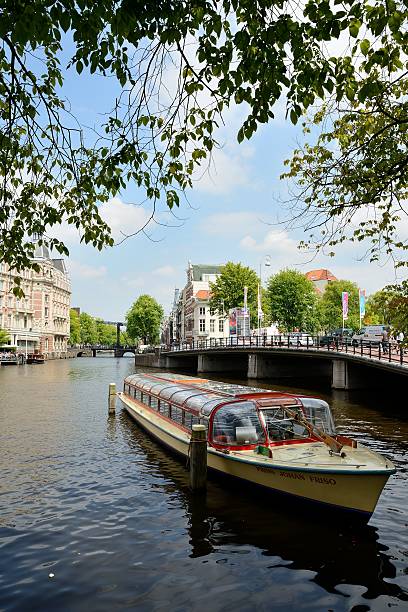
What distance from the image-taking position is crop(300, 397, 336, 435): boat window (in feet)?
48.3

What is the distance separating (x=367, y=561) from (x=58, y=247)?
828cm

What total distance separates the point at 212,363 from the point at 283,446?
60557mm

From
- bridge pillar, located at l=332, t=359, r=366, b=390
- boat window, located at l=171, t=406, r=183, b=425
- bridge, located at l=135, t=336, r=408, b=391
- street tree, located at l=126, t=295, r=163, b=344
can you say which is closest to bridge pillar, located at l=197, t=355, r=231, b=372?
bridge, located at l=135, t=336, r=408, b=391

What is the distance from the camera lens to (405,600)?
850 centimetres

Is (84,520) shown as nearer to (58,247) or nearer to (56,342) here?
(58,247)

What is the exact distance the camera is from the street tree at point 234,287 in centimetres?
8662

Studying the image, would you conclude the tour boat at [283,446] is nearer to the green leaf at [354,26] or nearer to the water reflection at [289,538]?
the water reflection at [289,538]

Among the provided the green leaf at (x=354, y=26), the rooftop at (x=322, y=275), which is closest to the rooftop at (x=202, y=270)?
the rooftop at (x=322, y=275)

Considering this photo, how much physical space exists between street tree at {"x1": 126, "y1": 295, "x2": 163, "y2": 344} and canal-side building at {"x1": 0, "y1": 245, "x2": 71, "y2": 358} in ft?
65.9

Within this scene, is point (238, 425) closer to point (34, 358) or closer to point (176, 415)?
point (176, 415)

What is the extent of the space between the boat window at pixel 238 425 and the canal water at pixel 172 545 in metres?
1.29

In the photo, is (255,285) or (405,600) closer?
(405,600)

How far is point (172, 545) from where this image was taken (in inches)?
421

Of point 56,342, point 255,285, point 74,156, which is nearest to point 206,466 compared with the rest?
point 74,156
